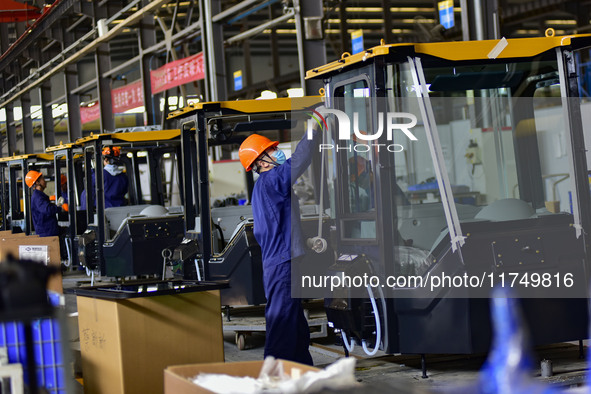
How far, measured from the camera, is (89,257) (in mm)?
11609

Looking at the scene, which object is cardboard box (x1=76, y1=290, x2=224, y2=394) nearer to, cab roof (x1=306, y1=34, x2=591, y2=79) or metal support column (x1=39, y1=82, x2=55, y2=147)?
cab roof (x1=306, y1=34, x2=591, y2=79)

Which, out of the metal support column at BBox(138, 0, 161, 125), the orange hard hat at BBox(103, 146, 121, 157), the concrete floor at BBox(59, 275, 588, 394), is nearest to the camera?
the concrete floor at BBox(59, 275, 588, 394)

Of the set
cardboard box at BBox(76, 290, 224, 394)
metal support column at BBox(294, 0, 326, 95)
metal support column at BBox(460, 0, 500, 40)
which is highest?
metal support column at BBox(294, 0, 326, 95)

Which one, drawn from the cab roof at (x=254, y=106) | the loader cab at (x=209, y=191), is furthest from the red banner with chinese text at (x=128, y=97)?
the cab roof at (x=254, y=106)

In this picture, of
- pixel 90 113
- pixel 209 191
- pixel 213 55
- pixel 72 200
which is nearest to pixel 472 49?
pixel 209 191

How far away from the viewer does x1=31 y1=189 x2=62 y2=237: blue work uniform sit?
13422mm

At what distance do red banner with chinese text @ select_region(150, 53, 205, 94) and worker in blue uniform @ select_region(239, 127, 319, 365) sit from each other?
8.91m

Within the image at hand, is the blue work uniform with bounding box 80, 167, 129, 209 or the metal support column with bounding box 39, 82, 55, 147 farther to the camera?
the metal support column with bounding box 39, 82, 55, 147

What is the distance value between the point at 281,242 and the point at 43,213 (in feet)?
29.4

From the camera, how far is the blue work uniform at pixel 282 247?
545 cm

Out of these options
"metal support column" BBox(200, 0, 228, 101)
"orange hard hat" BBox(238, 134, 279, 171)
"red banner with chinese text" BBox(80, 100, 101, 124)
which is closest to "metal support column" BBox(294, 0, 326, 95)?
"metal support column" BBox(200, 0, 228, 101)

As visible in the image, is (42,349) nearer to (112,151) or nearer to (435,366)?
(435,366)

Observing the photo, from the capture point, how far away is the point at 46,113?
2658cm

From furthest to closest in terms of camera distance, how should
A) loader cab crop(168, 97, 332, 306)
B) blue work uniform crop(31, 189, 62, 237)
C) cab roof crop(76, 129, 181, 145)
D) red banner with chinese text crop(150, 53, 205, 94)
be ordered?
red banner with chinese text crop(150, 53, 205, 94) < blue work uniform crop(31, 189, 62, 237) < cab roof crop(76, 129, 181, 145) < loader cab crop(168, 97, 332, 306)
